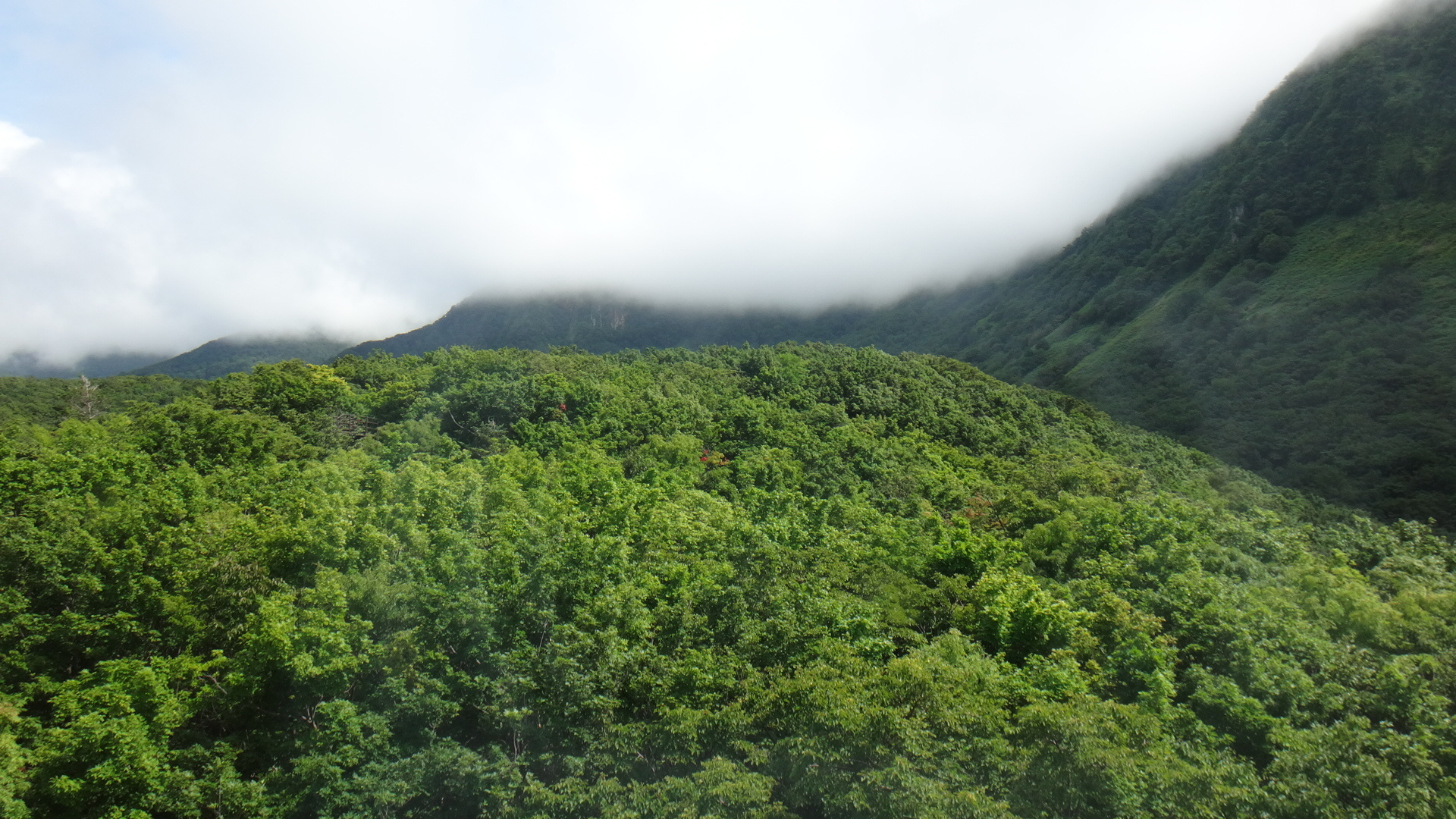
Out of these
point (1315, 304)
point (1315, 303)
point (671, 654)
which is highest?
point (671, 654)

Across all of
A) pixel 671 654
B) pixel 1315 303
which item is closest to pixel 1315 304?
pixel 1315 303

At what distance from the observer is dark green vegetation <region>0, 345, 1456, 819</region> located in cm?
1945

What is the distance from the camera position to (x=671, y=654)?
26016 millimetres

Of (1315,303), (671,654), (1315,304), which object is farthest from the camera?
(1315,303)

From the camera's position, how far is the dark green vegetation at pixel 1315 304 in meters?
102

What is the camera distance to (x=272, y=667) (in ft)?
83.4

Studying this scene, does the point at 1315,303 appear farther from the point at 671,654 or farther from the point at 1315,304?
the point at 671,654

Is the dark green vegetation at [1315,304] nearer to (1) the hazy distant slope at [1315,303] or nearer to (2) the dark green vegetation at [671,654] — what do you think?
(1) the hazy distant slope at [1315,303]

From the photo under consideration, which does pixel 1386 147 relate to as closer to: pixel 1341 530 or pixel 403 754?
pixel 1341 530

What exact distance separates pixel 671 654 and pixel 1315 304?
467 ft

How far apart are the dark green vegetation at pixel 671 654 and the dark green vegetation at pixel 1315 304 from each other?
73.4m

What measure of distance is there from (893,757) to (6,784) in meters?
24.4

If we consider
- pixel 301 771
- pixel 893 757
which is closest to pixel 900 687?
pixel 893 757

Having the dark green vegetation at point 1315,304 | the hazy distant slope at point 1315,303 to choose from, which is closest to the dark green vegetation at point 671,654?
the dark green vegetation at point 1315,304
